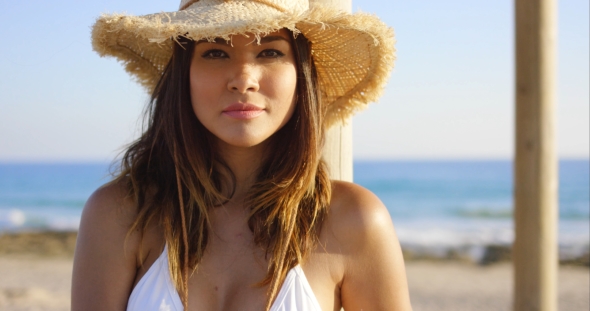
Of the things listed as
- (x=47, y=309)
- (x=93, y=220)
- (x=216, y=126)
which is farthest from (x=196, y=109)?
(x=47, y=309)

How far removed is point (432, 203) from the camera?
2720 centimetres

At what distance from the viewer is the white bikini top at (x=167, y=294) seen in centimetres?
194

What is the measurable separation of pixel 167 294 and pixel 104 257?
27cm

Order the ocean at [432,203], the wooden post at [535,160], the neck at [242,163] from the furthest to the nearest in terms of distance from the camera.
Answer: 1. the ocean at [432,203]
2. the neck at [242,163]
3. the wooden post at [535,160]

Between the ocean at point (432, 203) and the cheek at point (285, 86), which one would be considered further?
the ocean at point (432, 203)

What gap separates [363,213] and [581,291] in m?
10.6

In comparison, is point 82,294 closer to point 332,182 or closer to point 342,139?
point 332,182

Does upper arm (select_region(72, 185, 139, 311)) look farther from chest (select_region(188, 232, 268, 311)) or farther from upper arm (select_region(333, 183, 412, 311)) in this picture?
upper arm (select_region(333, 183, 412, 311))

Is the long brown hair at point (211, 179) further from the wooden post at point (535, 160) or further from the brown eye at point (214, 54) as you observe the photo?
the wooden post at point (535, 160)

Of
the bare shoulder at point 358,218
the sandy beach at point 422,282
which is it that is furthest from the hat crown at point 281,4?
the sandy beach at point 422,282

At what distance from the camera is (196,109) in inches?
81.3

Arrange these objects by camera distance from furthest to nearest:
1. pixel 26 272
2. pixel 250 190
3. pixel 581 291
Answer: pixel 26 272
pixel 581 291
pixel 250 190

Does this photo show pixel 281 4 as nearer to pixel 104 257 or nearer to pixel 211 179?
pixel 211 179

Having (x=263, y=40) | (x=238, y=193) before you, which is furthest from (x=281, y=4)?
(x=238, y=193)
